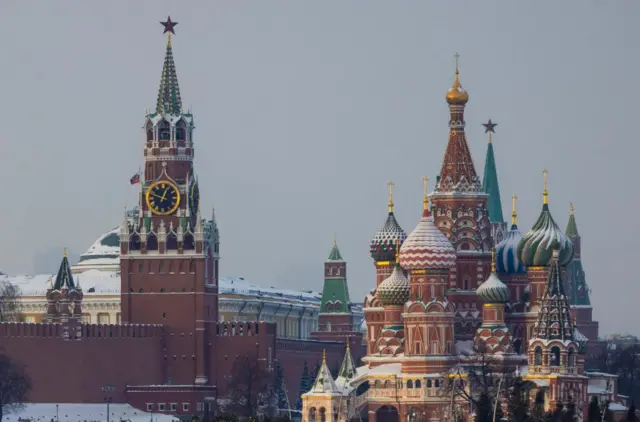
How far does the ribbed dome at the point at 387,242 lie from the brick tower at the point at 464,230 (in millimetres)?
4891

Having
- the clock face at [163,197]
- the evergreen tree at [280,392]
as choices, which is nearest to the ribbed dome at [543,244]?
the evergreen tree at [280,392]

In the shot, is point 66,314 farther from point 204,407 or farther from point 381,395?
point 381,395

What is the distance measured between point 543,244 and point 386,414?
1196 cm

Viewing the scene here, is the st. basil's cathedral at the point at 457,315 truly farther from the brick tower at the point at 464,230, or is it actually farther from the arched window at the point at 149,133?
the arched window at the point at 149,133

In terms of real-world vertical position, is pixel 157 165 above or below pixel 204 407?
above

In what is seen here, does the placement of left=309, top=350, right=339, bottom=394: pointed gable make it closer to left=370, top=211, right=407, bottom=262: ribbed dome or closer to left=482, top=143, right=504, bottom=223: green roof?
left=370, top=211, right=407, bottom=262: ribbed dome

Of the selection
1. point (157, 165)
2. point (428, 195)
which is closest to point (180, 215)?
point (157, 165)

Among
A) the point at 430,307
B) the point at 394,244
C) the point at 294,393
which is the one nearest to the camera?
the point at 430,307

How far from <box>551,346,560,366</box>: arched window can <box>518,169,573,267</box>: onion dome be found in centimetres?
664

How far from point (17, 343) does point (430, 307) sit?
2477 cm

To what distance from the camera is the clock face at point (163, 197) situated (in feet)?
568

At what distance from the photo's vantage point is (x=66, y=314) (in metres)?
172

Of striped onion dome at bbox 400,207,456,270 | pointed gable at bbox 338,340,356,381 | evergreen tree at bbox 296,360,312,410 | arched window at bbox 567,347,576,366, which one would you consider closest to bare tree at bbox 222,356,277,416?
pointed gable at bbox 338,340,356,381

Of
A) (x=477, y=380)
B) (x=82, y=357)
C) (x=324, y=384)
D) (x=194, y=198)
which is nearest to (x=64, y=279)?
(x=82, y=357)
